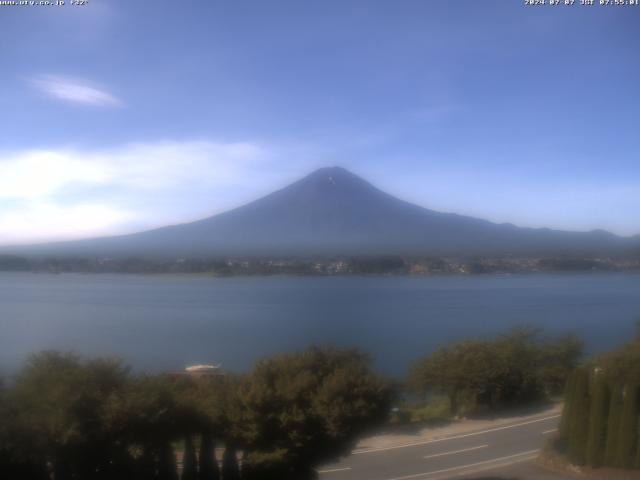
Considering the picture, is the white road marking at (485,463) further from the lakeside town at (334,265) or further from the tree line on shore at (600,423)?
the lakeside town at (334,265)

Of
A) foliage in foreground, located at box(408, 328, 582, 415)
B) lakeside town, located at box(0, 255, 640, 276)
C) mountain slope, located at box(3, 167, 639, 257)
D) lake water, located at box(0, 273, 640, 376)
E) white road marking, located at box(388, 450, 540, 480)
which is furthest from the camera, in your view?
mountain slope, located at box(3, 167, 639, 257)

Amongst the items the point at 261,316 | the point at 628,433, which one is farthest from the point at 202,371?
the point at 261,316

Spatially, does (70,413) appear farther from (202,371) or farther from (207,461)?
(202,371)

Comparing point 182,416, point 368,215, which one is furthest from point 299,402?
point 368,215

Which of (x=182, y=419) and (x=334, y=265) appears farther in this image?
(x=334, y=265)

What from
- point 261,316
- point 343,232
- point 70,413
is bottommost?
point 261,316

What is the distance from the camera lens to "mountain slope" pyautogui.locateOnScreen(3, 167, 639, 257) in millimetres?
31062

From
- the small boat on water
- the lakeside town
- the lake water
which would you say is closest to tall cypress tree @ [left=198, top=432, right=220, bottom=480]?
the small boat on water

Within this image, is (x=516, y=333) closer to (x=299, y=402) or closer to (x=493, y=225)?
(x=299, y=402)

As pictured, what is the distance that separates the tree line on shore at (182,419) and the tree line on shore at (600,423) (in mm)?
2534

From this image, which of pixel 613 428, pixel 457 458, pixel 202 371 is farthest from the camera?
pixel 202 371

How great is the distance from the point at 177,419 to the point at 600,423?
4559 mm

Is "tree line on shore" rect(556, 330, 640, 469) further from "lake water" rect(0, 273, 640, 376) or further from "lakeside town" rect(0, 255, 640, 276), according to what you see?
"lakeside town" rect(0, 255, 640, 276)

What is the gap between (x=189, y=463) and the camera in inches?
181
